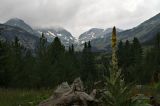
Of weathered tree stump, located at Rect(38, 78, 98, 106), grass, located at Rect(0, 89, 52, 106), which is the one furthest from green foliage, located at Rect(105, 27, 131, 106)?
grass, located at Rect(0, 89, 52, 106)

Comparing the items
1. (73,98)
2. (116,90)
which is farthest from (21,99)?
(116,90)

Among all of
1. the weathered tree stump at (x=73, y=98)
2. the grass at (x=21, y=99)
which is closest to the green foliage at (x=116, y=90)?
the weathered tree stump at (x=73, y=98)

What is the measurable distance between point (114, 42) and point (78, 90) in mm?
6204

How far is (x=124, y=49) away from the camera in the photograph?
355ft

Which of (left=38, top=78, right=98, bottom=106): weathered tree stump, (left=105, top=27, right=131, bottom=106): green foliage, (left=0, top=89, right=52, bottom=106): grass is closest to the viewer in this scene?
(left=105, top=27, right=131, bottom=106): green foliage

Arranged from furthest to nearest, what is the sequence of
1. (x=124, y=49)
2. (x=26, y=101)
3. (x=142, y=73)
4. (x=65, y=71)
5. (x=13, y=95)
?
(x=124, y=49), (x=142, y=73), (x=65, y=71), (x=13, y=95), (x=26, y=101)

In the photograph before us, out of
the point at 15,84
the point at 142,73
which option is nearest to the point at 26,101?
the point at 15,84

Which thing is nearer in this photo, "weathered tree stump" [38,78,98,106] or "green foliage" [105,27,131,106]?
"green foliage" [105,27,131,106]

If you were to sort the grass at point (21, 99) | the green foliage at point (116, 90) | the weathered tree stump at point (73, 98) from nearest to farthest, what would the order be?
the green foliage at point (116, 90) < the weathered tree stump at point (73, 98) < the grass at point (21, 99)

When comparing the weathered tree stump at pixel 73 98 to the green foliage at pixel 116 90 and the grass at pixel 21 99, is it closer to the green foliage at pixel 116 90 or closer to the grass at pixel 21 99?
the grass at pixel 21 99

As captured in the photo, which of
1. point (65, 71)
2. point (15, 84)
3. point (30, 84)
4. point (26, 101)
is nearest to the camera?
point (26, 101)

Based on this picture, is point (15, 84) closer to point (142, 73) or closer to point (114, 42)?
point (142, 73)

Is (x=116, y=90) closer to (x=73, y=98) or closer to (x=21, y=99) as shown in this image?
(x=73, y=98)

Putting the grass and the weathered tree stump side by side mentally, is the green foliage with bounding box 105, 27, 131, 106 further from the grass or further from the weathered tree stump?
the grass
